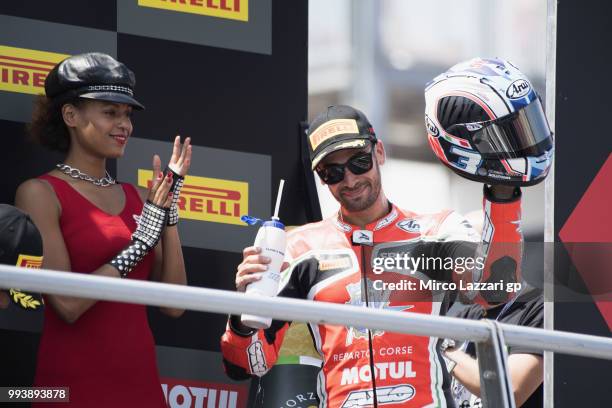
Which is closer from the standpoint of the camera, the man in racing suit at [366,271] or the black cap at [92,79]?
the man in racing suit at [366,271]

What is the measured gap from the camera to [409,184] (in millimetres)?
8609

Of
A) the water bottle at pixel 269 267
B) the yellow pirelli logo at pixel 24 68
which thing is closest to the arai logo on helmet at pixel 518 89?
the water bottle at pixel 269 267

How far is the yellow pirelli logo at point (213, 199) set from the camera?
15.8 ft

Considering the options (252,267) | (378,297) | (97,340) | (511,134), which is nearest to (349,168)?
(378,297)

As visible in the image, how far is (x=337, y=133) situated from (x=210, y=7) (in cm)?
104

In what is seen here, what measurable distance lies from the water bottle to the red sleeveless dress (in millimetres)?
539

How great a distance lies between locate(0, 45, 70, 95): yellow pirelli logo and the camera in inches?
178

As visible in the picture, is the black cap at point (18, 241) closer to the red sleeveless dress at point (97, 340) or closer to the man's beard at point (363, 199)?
the red sleeveless dress at point (97, 340)

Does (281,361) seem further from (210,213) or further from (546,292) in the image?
(546,292)

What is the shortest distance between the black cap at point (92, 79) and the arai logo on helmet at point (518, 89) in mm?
1186

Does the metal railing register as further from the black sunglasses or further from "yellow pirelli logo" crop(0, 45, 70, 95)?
"yellow pirelli logo" crop(0, 45, 70, 95)

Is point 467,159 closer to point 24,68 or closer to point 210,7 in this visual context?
point 210,7

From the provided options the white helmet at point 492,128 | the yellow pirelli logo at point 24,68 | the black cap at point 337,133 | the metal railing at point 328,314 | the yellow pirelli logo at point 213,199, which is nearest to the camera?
the metal railing at point 328,314

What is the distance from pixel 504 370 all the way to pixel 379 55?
666 centimetres
